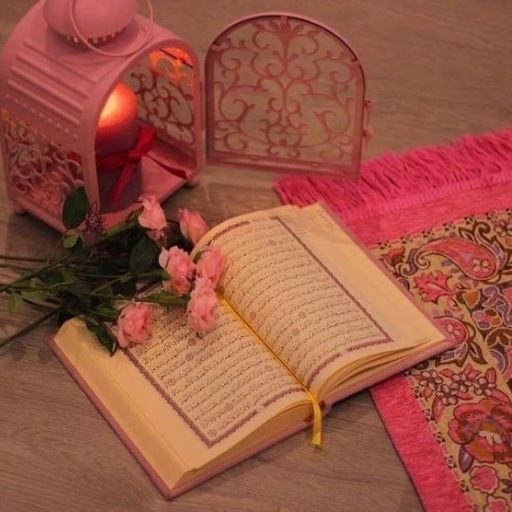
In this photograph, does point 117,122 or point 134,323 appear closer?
point 134,323

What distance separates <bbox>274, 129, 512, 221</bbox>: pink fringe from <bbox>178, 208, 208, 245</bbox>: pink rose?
17 cm

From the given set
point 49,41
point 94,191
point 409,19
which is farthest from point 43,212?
point 409,19

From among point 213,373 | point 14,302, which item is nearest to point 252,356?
point 213,373

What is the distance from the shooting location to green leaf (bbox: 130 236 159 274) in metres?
1.17

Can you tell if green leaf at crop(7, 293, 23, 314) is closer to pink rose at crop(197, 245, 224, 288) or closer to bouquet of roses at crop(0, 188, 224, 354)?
bouquet of roses at crop(0, 188, 224, 354)

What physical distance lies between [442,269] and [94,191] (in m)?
0.45

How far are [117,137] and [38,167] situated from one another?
0.12 m

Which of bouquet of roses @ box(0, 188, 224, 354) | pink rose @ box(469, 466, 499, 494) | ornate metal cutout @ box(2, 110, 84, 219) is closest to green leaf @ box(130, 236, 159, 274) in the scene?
bouquet of roses @ box(0, 188, 224, 354)

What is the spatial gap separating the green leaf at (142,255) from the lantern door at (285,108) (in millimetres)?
217

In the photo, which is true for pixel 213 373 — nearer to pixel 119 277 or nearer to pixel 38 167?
pixel 119 277

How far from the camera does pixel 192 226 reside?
1223mm

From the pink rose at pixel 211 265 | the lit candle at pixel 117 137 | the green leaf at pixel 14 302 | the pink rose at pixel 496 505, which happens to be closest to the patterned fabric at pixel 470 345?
the pink rose at pixel 496 505

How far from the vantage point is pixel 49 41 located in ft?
3.84

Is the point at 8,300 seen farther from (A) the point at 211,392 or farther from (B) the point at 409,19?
(B) the point at 409,19
